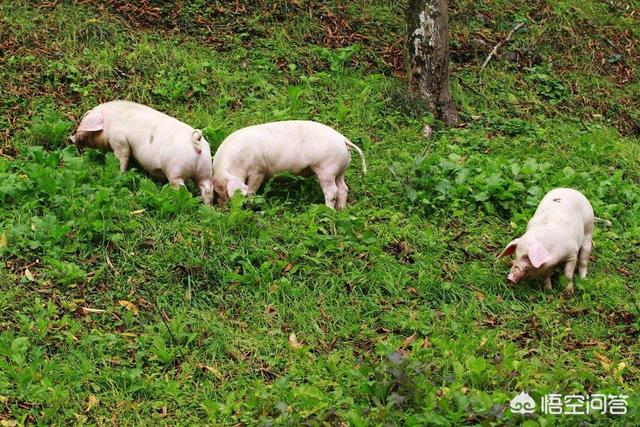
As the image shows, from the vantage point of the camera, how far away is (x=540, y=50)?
401 inches

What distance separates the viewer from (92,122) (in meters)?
7.15

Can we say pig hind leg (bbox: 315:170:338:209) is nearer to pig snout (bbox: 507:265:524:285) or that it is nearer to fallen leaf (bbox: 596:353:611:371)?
pig snout (bbox: 507:265:524:285)

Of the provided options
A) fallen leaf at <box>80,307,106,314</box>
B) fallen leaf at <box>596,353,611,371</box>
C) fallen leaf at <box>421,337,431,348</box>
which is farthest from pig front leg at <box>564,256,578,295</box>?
fallen leaf at <box>80,307,106,314</box>

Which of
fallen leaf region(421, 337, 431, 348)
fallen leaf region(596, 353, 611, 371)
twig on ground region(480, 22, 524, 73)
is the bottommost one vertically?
fallen leaf region(421, 337, 431, 348)

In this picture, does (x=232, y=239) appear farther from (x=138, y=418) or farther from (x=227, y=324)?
(x=138, y=418)

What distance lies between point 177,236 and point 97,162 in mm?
1326

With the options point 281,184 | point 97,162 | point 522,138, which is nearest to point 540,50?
point 522,138

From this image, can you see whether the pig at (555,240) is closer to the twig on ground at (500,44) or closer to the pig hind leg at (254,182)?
the pig hind leg at (254,182)

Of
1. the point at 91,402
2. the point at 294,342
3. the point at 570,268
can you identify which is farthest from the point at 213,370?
the point at 570,268

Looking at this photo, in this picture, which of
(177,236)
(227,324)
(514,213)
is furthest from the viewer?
(514,213)

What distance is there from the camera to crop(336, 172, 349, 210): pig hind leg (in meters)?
6.99

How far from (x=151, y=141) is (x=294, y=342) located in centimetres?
207

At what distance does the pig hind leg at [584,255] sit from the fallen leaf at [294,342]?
7.20ft

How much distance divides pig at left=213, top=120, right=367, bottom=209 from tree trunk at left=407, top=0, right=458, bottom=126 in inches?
73.7
